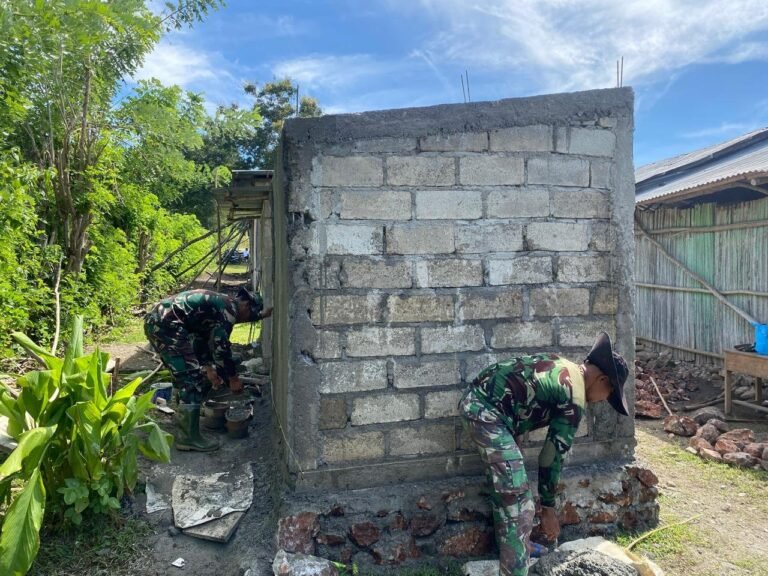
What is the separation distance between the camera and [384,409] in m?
3.30

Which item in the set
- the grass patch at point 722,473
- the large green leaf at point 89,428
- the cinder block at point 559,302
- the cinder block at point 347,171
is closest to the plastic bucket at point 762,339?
the grass patch at point 722,473

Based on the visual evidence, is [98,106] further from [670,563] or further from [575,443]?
[670,563]

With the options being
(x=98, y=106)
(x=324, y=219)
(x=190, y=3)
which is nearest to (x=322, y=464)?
(x=324, y=219)

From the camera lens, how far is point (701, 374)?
797 cm

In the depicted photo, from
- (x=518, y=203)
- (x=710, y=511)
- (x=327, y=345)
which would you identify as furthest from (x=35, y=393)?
(x=710, y=511)

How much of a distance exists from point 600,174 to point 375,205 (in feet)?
5.06

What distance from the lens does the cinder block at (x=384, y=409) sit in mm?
3275

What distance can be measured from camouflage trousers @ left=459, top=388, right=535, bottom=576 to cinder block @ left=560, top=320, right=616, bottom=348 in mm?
878

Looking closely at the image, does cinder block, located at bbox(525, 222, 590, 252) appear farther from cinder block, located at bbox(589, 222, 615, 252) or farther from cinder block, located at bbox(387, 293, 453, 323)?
cinder block, located at bbox(387, 293, 453, 323)

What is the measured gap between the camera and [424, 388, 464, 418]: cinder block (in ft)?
11.0

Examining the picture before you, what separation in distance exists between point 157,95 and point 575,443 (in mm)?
10426

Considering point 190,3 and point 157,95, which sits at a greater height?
point 190,3

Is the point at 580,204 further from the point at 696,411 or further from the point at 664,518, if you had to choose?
the point at 696,411

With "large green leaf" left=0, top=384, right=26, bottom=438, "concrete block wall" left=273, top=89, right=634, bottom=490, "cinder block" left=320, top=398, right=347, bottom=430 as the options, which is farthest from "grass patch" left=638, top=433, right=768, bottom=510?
"large green leaf" left=0, top=384, right=26, bottom=438
